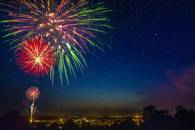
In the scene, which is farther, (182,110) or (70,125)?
(182,110)

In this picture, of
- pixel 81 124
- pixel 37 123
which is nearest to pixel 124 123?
pixel 81 124

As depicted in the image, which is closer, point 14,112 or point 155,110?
point 14,112

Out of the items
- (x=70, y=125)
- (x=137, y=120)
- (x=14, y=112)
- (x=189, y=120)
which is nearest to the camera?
(x=14, y=112)

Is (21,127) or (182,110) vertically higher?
(182,110)

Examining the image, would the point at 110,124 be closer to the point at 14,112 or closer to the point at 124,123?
the point at 124,123

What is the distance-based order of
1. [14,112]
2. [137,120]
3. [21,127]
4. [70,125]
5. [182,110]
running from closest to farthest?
[21,127]
[14,112]
[70,125]
[137,120]
[182,110]

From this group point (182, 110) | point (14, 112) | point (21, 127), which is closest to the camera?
point (21, 127)

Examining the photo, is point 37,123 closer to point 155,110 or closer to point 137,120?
point 137,120

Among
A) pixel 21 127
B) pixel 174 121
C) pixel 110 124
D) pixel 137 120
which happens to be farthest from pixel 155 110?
pixel 21 127

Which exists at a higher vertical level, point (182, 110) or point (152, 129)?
point (182, 110)

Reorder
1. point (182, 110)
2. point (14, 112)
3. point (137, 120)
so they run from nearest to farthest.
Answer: point (14, 112) → point (137, 120) → point (182, 110)
